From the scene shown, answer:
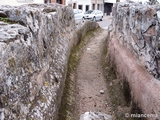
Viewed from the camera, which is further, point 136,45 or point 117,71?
point 117,71

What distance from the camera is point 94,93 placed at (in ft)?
14.7

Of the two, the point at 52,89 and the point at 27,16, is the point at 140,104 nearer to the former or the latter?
the point at 52,89

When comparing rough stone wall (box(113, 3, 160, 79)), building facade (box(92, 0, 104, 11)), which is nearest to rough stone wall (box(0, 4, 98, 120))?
rough stone wall (box(113, 3, 160, 79))

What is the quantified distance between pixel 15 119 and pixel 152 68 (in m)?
2.03

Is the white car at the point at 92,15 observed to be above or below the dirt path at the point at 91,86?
above

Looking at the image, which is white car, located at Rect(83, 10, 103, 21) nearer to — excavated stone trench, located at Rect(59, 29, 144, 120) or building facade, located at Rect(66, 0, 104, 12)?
building facade, located at Rect(66, 0, 104, 12)

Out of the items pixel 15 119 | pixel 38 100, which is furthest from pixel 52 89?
pixel 15 119

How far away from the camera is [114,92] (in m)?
4.33

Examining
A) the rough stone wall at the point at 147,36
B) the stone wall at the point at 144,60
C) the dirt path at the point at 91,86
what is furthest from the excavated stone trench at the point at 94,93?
the rough stone wall at the point at 147,36

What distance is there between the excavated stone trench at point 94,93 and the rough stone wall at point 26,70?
425mm

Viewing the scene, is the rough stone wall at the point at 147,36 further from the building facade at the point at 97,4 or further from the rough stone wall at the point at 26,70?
the building facade at the point at 97,4

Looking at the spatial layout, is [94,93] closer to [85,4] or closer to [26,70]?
[26,70]

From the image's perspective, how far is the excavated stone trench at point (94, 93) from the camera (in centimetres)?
357

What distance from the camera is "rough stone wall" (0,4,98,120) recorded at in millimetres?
2102
